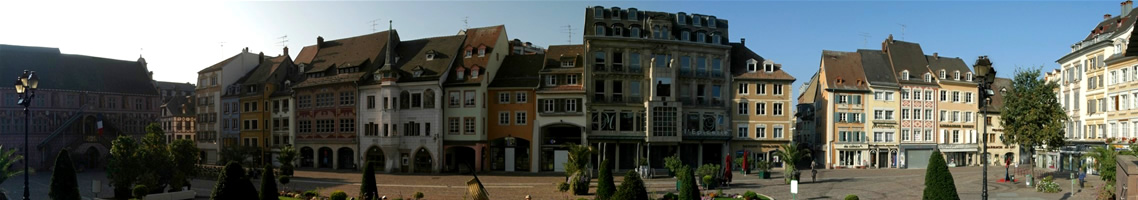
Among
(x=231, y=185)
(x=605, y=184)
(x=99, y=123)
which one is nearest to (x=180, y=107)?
(x=99, y=123)

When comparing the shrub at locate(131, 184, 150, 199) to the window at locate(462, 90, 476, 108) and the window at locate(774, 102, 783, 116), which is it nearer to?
the window at locate(462, 90, 476, 108)

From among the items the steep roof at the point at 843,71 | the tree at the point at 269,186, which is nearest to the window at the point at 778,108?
the steep roof at the point at 843,71

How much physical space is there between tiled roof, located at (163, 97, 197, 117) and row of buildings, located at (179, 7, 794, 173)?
27171 mm

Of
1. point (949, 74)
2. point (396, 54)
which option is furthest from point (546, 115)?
point (949, 74)

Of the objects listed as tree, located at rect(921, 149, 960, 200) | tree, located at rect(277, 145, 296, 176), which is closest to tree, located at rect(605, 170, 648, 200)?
tree, located at rect(921, 149, 960, 200)

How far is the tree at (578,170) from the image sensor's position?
1506 inches

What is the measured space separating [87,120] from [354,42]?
26.6 meters

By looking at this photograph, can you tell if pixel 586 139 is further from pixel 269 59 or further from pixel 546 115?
pixel 269 59

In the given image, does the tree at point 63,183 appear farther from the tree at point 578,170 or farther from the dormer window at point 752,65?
the dormer window at point 752,65

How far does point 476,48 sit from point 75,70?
40.8 metres

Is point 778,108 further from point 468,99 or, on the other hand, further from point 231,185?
point 231,185

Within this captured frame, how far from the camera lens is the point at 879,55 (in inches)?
2788

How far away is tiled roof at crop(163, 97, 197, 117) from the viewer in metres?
85.8

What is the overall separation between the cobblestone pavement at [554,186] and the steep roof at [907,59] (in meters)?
16.5
